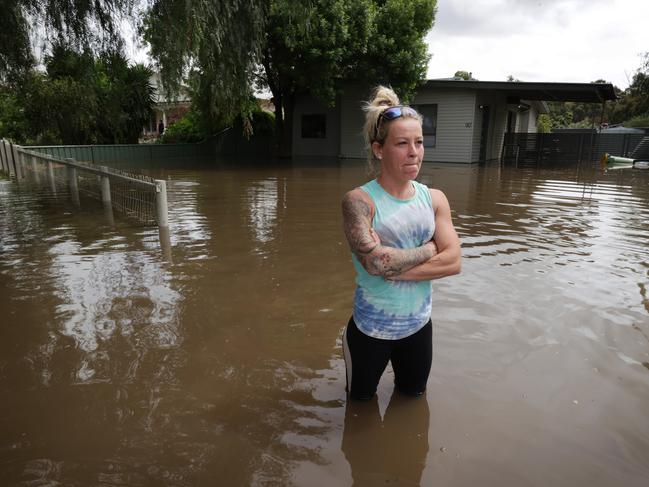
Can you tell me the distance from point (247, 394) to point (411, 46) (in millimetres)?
19520

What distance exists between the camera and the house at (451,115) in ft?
67.2

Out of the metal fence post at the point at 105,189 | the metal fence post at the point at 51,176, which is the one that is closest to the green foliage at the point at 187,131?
the metal fence post at the point at 51,176

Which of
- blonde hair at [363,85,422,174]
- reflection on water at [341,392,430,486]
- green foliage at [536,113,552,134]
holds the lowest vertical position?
reflection on water at [341,392,430,486]

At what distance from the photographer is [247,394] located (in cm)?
314

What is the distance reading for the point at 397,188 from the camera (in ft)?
7.50

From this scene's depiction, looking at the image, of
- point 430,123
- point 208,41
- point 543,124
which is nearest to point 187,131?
point 430,123

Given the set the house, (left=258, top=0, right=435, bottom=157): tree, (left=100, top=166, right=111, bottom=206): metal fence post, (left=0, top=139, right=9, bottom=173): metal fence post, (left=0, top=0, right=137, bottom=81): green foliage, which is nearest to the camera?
(left=0, top=0, right=137, bottom=81): green foliage

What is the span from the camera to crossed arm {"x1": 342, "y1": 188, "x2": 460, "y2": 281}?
2180 millimetres

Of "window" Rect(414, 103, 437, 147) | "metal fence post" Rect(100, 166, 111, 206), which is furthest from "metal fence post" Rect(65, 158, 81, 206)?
"window" Rect(414, 103, 437, 147)

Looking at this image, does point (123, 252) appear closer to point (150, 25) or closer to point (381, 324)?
point (150, 25)

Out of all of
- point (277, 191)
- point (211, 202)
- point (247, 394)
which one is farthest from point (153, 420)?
point (277, 191)

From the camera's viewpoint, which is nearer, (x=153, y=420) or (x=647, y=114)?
(x=153, y=420)

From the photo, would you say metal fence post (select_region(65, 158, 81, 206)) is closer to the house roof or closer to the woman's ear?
the woman's ear

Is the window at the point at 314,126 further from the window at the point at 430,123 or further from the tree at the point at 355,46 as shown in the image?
the window at the point at 430,123
